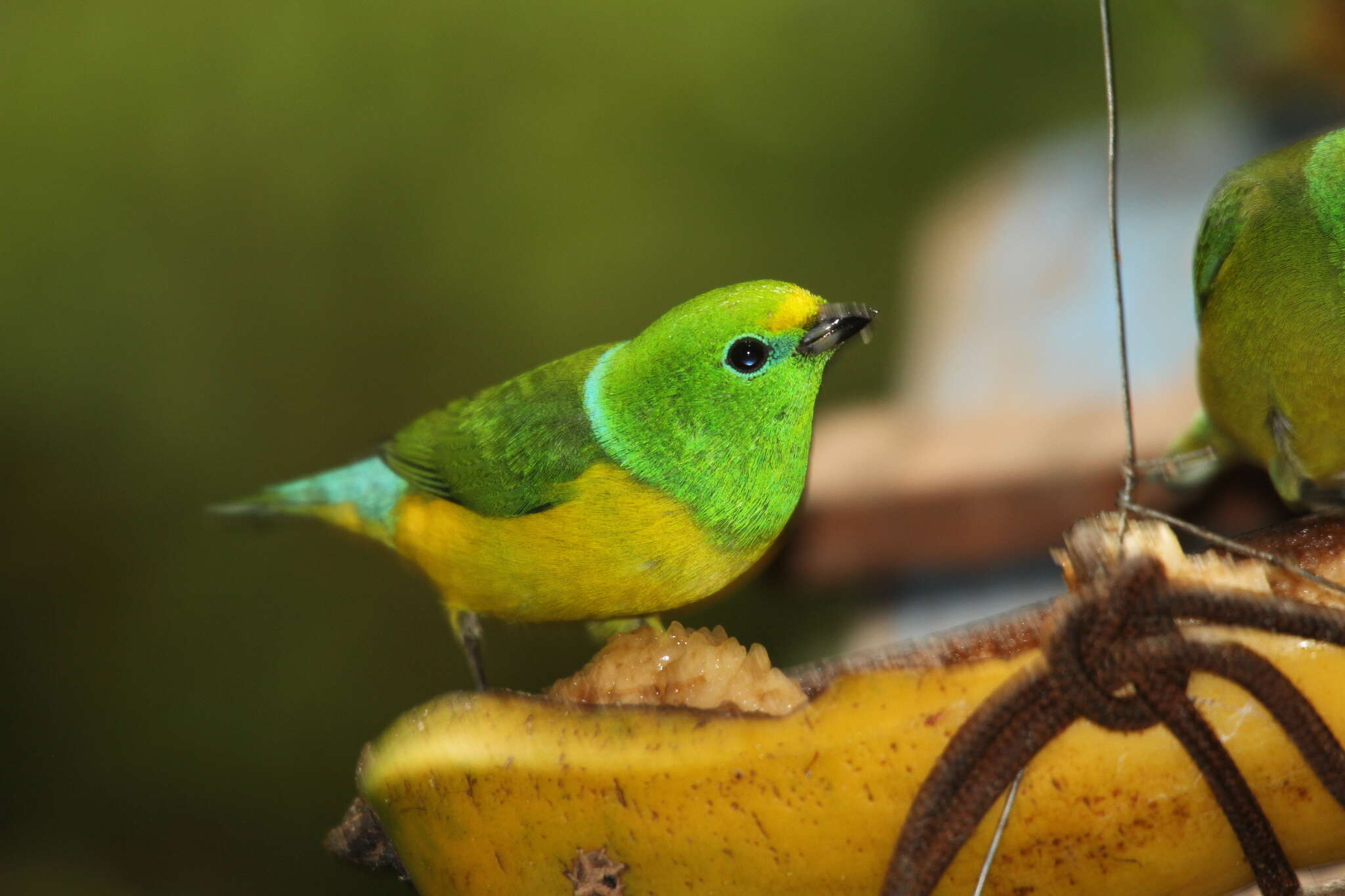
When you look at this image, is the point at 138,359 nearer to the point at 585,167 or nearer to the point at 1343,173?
the point at 585,167

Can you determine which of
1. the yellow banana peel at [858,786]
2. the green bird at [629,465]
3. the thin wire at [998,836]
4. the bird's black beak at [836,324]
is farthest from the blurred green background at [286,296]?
the thin wire at [998,836]

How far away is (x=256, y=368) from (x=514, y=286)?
717 mm

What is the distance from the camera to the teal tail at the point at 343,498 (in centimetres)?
200

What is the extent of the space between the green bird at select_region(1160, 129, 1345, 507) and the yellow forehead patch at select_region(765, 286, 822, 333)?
0.92m

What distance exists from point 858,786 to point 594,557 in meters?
0.52

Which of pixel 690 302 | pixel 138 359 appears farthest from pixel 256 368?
pixel 690 302

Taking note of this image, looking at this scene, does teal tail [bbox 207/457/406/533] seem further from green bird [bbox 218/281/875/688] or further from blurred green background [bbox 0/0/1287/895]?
blurred green background [bbox 0/0/1287/895]

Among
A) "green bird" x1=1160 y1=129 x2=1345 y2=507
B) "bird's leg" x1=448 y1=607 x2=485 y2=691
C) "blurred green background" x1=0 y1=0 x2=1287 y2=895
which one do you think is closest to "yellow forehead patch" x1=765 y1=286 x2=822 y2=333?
"bird's leg" x1=448 y1=607 x2=485 y2=691

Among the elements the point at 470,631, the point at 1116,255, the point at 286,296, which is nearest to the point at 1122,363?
the point at 1116,255

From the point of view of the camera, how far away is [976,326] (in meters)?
3.57

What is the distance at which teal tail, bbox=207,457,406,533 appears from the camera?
2.00 m

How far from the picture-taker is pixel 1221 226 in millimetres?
1924

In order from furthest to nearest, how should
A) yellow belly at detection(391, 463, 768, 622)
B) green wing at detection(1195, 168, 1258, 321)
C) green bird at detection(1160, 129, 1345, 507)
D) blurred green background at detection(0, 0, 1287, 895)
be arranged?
blurred green background at detection(0, 0, 1287, 895)
green wing at detection(1195, 168, 1258, 321)
green bird at detection(1160, 129, 1345, 507)
yellow belly at detection(391, 463, 768, 622)

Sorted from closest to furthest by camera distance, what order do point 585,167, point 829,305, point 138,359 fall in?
point 829,305 < point 138,359 < point 585,167
